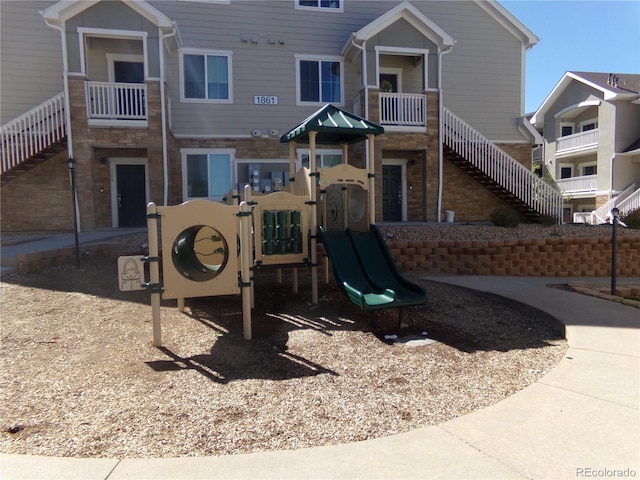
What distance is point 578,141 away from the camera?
28.3 metres

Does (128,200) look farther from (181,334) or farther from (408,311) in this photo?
(408,311)

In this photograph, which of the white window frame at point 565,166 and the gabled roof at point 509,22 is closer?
the gabled roof at point 509,22

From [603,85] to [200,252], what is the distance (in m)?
29.6

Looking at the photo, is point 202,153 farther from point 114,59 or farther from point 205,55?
point 114,59

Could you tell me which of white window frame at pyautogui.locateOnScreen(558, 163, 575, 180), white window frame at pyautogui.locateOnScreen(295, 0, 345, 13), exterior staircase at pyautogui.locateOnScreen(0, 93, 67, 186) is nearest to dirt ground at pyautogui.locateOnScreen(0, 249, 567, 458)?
exterior staircase at pyautogui.locateOnScreen(0, 93, 67, 186)

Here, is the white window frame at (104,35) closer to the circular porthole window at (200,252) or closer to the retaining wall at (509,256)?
the retaining wall at (509,256)

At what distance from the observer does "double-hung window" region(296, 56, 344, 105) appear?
49.4 feet

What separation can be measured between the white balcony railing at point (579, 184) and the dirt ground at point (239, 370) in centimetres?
2477

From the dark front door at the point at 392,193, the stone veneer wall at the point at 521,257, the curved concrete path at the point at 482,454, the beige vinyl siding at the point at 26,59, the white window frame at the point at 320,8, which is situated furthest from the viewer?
the dark front door at the point at 392,193

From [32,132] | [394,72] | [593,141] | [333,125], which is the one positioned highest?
[394,72]

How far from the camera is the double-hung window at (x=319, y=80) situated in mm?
15055

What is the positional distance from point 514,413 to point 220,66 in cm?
1425

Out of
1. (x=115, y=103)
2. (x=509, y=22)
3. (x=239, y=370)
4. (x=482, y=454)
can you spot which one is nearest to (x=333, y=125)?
(x=239, y=370)

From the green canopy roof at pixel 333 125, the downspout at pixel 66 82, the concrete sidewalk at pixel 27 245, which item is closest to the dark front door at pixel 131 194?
the concrete sidewalk at pixel 27 245
